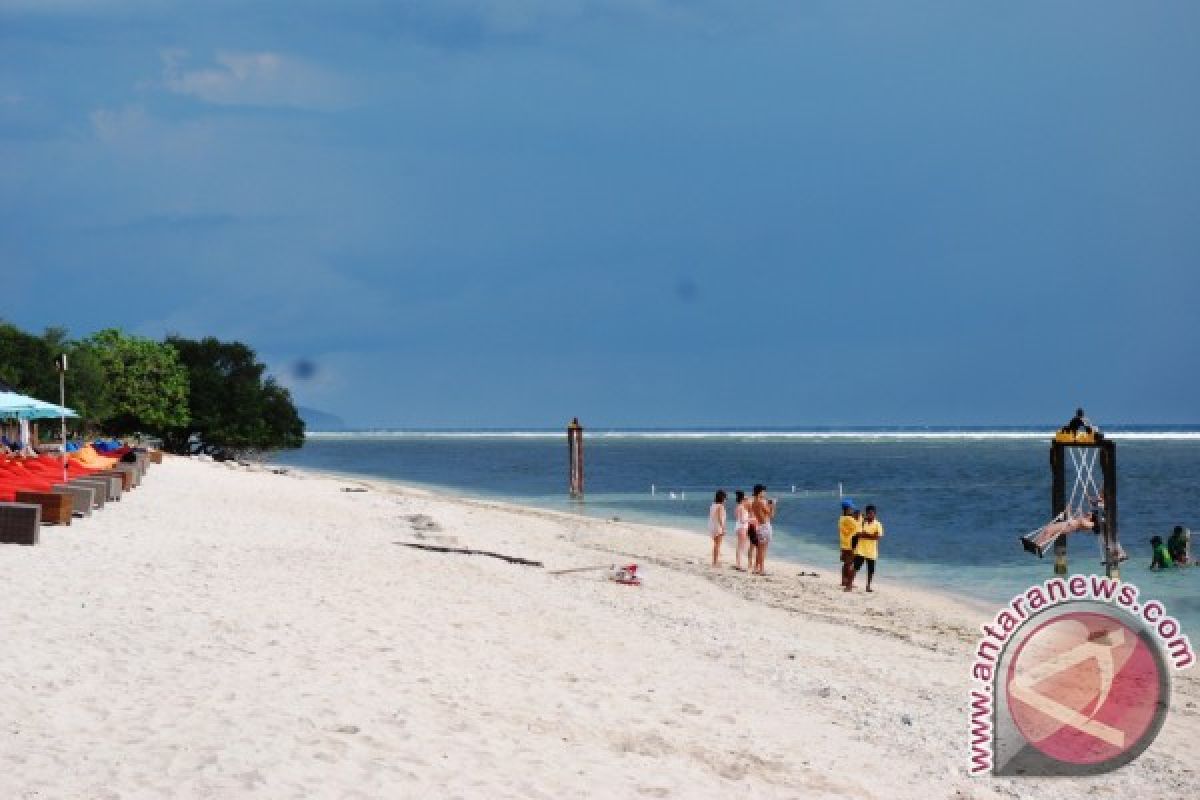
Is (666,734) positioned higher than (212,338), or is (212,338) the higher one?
(212,338)

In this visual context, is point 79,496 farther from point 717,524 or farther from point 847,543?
point 847,543

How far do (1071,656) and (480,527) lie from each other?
14.4 m

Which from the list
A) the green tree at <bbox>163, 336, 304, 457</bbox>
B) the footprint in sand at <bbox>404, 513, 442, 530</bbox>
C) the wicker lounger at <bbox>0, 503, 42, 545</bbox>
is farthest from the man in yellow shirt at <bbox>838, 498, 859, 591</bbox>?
the green tree at <bbox>163, 336, 304, 457</bbox>

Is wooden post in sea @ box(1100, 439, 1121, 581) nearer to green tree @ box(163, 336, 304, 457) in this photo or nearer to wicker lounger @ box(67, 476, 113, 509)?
wicker lounger @ box(67, 476, 113, 509)

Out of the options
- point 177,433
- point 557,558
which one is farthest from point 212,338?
point 557,558

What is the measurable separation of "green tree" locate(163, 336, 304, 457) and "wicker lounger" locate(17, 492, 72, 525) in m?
55.9

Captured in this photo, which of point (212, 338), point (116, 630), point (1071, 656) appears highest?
point (212, 338)

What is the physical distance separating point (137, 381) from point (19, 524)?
180 feet

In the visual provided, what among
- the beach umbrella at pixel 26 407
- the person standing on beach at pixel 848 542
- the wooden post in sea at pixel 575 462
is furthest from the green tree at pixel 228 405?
the person standing on beach at pixel 848 542

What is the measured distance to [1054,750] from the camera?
28.1ft

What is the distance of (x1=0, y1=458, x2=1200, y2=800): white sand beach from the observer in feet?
21.0

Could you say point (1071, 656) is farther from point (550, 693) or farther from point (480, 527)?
point (480, 527)

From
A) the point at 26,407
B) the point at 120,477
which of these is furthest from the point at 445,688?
the point at 26,407

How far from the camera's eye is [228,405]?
239 feet
